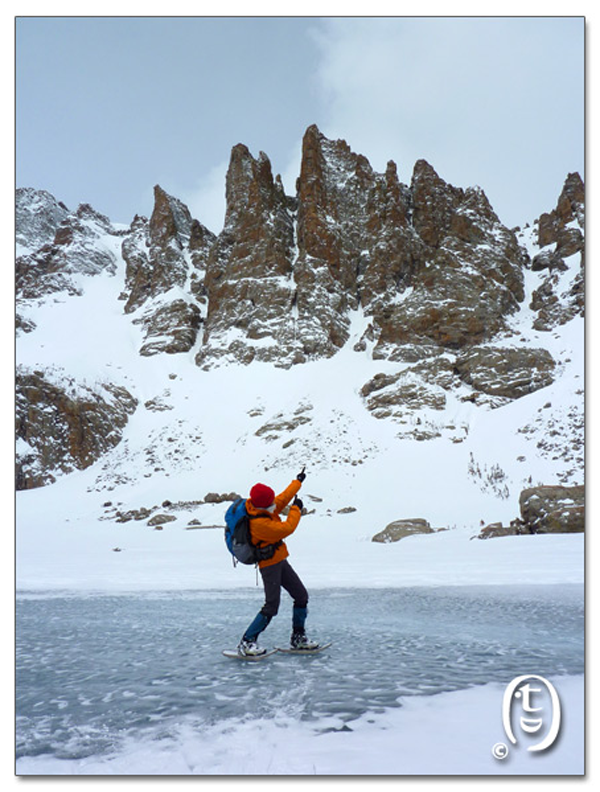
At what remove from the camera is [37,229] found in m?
75.9

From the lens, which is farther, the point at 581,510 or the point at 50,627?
the point at 581,510

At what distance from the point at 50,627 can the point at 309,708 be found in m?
3.74

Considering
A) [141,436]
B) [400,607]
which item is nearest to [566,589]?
[400,607]

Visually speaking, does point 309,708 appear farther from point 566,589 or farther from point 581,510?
point 581,510

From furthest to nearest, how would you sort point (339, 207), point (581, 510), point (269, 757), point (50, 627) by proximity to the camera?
point (339, 207)
point (581, 510)
point (50, 627)
point (269, 757)

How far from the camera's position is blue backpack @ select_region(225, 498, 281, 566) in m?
3.98

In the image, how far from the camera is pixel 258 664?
13.4 ft

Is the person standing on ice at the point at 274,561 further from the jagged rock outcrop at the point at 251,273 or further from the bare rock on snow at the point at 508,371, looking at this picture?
the jagged rock outcrop at the point at 251,273

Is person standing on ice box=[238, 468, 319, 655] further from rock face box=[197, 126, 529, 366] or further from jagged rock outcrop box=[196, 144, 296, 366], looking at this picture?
jagged rock outcrop box=[196, 144, 296, 366]

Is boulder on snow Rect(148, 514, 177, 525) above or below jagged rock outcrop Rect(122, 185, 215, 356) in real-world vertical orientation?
below

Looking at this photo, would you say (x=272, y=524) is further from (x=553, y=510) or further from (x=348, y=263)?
(x=348, y=263)

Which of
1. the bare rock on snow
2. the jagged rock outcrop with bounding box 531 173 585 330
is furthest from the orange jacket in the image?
the jagged rock outcrop with bounding box 531 173 585 330

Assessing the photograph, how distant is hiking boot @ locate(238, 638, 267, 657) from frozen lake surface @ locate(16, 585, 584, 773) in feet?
0.32

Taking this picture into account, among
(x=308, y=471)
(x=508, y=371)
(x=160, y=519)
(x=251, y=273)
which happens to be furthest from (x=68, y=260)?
(x=508, y=371)
